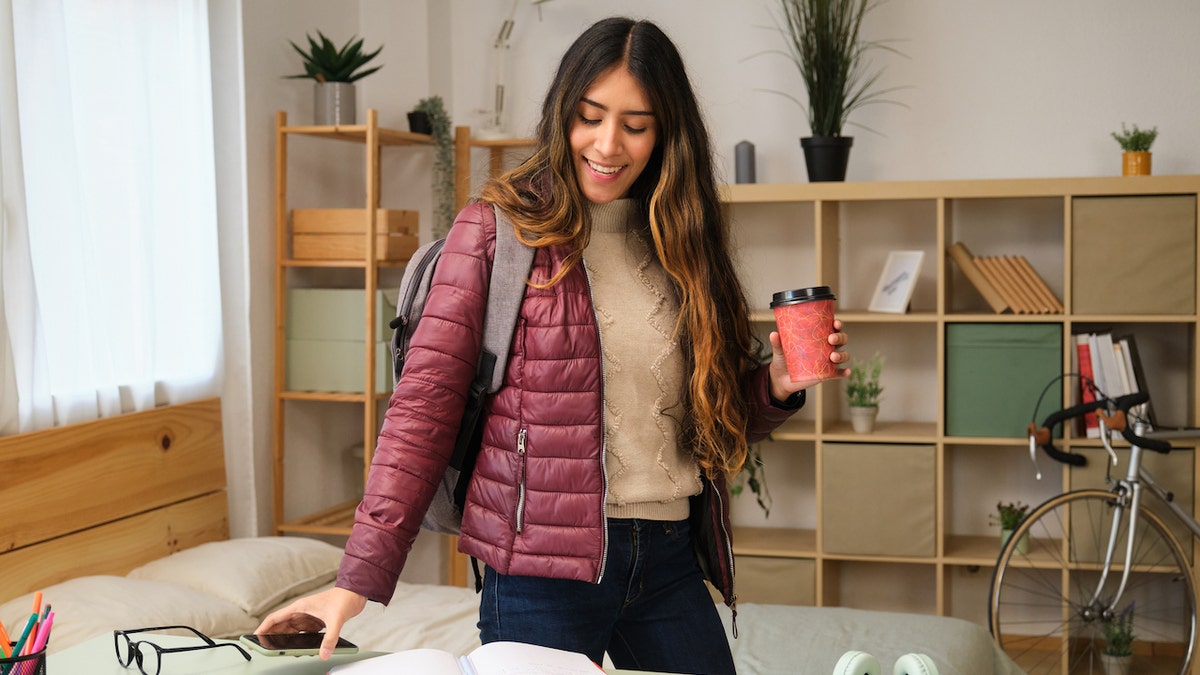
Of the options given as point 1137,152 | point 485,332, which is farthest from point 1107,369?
point 485,332

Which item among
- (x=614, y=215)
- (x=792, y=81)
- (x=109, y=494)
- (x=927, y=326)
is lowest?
(x=109, y=494)

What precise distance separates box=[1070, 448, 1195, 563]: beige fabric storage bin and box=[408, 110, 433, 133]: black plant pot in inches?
90.2

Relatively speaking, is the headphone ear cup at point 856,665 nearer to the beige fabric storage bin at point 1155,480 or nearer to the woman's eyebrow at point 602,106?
the woman's eyebrow at point 602,106

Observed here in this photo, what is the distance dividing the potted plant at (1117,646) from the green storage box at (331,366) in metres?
2.30

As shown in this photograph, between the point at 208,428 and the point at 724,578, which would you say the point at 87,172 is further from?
the point at 724,578

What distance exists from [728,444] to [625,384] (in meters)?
0.18

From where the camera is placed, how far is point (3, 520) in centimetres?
249

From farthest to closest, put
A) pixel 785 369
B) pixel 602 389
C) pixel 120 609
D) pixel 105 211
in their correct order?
pixel 105 211 → pixel 120 609 → pixel 785 369 → pixel 602 389

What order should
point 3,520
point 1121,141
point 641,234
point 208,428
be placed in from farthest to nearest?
1. point 1121,141
2. point 208,428
3. point 3,520
4. point 641,234

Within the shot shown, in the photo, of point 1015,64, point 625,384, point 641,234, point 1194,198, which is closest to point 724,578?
point 625,384

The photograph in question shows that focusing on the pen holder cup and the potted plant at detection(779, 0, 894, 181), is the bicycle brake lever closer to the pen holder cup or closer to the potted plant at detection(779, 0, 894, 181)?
the potted plant at detection(779, 0, 894, 181)

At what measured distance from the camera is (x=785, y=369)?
60.6 inches

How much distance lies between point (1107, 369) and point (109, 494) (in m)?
2.80

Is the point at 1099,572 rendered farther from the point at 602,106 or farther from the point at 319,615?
the point at 319,615
